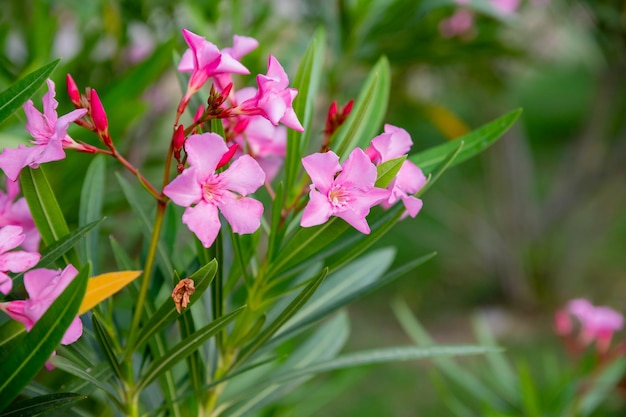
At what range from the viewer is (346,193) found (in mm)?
502

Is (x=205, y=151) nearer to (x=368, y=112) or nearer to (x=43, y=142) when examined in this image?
(x=43, y=142)

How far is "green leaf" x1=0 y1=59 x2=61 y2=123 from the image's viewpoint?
52cm

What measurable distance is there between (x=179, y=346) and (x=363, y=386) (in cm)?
258

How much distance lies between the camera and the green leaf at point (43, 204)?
0.52m

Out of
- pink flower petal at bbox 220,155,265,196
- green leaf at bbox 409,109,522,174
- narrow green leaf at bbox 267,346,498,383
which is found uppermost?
pink flower petal at bbox 220,155,265,196

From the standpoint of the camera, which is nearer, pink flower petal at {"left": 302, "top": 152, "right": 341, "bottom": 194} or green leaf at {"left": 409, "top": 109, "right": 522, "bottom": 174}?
pink flower petal at {"left": 302, "top": 152, "right": 341, "bottom": 194}

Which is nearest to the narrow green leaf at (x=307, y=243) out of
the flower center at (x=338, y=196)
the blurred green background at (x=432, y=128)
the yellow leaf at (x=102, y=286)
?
the flower center at (x=338, y=196)

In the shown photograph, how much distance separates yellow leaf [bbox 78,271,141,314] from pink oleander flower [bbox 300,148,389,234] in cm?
14

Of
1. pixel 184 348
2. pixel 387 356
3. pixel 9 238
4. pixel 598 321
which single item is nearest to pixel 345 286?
pixel 387 356

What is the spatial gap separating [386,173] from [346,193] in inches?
1.5

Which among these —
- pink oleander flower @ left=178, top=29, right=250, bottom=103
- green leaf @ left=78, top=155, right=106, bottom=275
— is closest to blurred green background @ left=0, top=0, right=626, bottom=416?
green leaf @ left=78, top=155, right=106, bottom=275

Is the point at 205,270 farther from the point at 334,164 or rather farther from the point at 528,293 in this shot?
the point at 528,293

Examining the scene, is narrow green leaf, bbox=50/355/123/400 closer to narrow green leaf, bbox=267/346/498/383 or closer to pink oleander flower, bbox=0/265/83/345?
pink oleander flower, bbox=0/265/83/345

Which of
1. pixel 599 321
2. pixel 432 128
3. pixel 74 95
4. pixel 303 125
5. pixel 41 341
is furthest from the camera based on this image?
pixel 432 128
